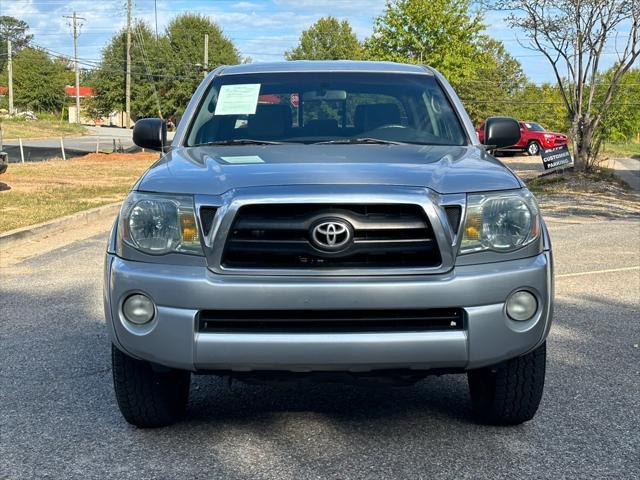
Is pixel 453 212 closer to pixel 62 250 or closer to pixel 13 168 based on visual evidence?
pixel 62 250

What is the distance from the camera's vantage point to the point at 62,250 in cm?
1041

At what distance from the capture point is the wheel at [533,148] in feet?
124

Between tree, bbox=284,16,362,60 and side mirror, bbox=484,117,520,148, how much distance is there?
92022 mm

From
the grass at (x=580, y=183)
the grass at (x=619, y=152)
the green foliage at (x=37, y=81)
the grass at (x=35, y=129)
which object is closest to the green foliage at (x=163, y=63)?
the grass at (x=35, y=129)

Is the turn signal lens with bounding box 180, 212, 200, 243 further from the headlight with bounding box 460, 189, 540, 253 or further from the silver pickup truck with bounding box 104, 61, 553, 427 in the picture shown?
the headlight with bounding box 460, 189, 540, 253

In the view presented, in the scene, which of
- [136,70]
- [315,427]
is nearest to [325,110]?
[315,427]

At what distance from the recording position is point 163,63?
77.9 metres

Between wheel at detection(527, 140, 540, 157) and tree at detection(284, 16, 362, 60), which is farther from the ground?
tree at detection(284, 16, 362, 60)

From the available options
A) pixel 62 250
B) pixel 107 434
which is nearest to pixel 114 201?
pixel 62 250

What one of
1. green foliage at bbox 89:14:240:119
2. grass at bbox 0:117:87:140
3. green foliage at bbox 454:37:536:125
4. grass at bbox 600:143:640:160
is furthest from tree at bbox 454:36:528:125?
grass at bbox 0:117:87:140

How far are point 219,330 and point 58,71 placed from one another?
103885mm

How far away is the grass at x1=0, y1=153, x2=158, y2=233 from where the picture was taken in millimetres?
13474

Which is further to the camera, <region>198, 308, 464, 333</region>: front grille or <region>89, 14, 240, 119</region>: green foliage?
<region>89, 14, 240, 119</region>: green foliage

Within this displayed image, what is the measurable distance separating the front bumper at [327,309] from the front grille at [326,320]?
4 centimetres
